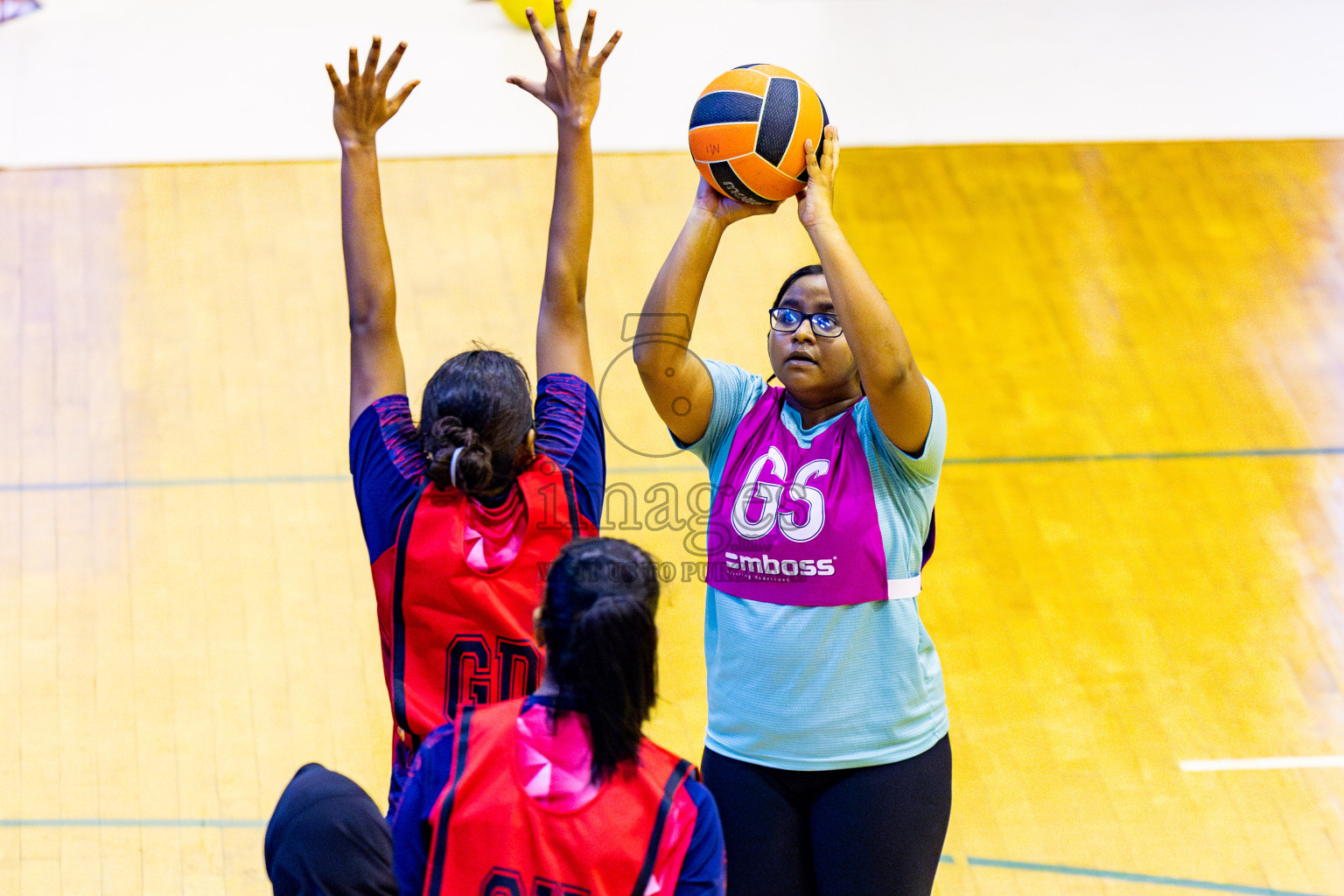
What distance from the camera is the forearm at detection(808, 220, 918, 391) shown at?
2.08 m

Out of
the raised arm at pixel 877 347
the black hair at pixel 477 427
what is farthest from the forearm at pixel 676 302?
the black hair at pixel 477 427

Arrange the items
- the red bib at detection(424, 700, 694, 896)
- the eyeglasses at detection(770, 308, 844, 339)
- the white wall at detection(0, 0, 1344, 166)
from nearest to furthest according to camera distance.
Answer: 1. the red bib at detection(424, 700, 694, 896)
2. the eyeglasses at detection(770, 308, 844, 339)
3. the white wall at detection(0, 0, 1344, 166)

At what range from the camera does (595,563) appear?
1613 millimetres

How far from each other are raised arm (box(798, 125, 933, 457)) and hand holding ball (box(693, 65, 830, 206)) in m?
0.27

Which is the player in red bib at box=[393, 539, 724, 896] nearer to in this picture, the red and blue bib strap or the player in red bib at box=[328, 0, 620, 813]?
the red and blue bib strap

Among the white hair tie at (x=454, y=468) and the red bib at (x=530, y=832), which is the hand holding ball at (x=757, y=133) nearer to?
the white hair tie at (x=454, y=468)

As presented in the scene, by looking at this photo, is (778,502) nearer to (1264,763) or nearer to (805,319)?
(805,319)

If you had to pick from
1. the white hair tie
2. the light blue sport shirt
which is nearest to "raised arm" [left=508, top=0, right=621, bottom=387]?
the white hair tie

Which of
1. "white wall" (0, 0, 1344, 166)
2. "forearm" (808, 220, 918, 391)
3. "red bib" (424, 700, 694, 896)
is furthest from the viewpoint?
"white wall" (0, 0, 1344, 166)

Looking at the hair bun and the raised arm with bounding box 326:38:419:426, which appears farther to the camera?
the raised arm with bounding box 326:38:419:426

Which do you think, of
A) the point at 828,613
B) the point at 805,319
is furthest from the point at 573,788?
the point at 805,319

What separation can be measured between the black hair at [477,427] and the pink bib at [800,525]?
1.50 feet

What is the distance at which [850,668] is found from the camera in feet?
7.10

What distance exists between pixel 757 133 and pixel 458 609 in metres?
1.10
